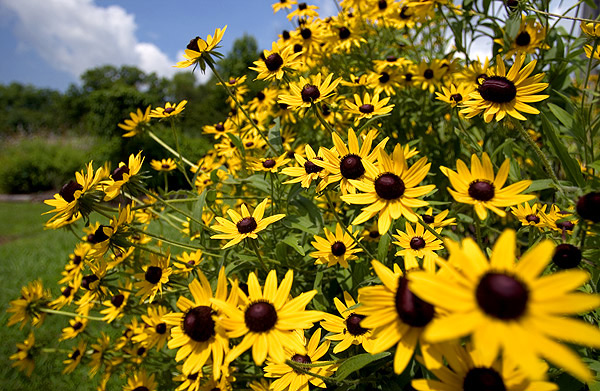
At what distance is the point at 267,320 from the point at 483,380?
1.54ft

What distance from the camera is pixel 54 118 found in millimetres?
42969

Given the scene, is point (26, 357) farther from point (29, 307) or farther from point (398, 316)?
point (398, 316)

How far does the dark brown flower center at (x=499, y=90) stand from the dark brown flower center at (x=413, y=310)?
82 centimetres

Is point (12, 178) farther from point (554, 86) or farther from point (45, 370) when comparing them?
point (554, 86)

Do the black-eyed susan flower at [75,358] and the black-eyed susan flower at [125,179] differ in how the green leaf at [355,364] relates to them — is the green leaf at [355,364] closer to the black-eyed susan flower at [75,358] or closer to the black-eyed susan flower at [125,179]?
the black-eyed susan flower at [125,179]

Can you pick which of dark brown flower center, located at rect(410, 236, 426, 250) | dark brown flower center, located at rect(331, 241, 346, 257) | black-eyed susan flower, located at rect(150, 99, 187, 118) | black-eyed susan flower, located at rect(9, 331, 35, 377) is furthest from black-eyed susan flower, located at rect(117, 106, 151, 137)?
dark brown flower center, located at rect(410, 236, 426, 250)

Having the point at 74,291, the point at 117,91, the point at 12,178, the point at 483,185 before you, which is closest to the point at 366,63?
the point at 483,185

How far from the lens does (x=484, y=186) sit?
91 cm

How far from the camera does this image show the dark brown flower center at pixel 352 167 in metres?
1.15

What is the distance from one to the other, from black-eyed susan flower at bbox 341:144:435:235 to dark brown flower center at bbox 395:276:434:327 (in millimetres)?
289

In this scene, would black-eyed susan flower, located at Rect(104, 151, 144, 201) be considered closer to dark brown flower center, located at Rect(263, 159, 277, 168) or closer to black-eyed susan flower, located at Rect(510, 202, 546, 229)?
dark brown flower center, located at Rect(263, 159, 277, 168)

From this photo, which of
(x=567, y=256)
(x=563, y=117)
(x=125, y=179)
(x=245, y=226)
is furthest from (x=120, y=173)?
(x=563, y=117)

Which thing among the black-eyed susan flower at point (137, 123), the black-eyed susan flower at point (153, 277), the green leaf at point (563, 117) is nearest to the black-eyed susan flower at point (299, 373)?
the black-eyed susan flower at point (153, 277)

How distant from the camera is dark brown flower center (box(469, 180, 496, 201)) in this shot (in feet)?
2.96
